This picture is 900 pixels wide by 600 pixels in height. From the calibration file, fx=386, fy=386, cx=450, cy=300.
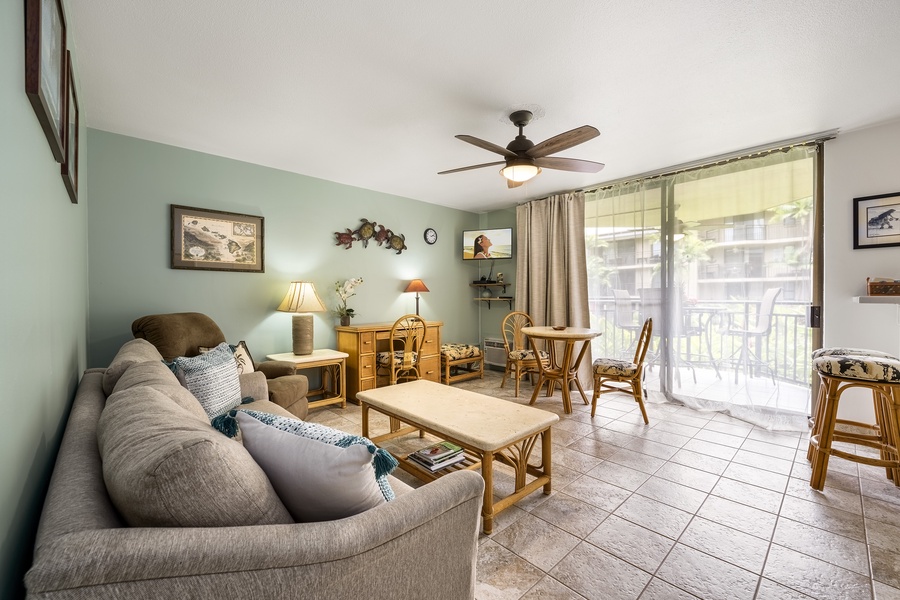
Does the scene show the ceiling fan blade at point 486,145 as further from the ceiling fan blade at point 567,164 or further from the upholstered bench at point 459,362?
the upholstered bench at point 459,362

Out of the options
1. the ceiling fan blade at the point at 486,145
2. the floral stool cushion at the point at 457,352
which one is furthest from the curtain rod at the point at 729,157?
the floral stool cushion at the point at 457,352

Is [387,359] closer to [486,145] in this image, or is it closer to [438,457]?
[438,457]

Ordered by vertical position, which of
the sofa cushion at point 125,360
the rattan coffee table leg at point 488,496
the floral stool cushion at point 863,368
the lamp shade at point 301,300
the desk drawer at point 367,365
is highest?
the lamp shade at point 301,300

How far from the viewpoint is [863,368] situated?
212 cm

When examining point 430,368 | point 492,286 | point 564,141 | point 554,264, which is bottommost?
point 430,368

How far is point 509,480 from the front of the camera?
8.01ft

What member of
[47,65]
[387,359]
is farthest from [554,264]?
[47,65]

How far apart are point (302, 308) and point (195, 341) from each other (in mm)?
938

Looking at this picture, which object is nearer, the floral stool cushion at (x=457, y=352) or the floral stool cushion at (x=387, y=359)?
the floral stool cushion at (x=387, y=359)

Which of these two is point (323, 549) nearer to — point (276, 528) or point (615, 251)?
point (276, 528)

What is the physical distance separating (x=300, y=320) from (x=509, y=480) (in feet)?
8.09

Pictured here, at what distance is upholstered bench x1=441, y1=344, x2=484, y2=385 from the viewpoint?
4867 mm

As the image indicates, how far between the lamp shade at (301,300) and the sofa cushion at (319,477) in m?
2.96

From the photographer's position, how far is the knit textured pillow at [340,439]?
94 cm
